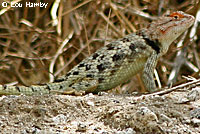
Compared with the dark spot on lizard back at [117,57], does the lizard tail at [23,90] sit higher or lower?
lower

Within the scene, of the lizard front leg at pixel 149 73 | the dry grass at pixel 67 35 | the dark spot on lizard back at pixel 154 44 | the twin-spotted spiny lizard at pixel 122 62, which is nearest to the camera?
the twin-spotted spiny lizard at pixel 122 62

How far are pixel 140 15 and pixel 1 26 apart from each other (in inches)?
104

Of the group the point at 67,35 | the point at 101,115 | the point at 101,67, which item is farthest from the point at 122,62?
the point at 67,35

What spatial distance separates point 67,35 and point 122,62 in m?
2.42

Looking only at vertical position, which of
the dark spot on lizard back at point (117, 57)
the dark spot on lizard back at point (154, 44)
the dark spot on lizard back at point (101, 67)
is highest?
the dark spot on lizard back at point (154, 44)

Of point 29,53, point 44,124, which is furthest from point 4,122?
point 29,53

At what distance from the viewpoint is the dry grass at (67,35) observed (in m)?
6.16

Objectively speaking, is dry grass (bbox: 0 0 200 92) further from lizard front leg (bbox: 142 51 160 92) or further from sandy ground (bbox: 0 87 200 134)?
sandy ground (bbox: 0 87 200 134)

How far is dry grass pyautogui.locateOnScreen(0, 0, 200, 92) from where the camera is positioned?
242 inches

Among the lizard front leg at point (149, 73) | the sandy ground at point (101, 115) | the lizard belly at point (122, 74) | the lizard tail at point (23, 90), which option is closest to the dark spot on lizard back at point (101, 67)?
the lizard belly at point (122, 74)

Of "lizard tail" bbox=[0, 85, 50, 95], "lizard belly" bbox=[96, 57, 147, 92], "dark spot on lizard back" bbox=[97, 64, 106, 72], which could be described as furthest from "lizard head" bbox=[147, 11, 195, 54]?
"lizard tail" bbox=[0, 85, 50, 95]

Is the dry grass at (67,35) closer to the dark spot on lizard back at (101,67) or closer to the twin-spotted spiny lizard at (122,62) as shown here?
the twin-spotted spiny lizard at (122,62)

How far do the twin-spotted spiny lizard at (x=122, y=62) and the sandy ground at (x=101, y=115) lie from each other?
0.77 m

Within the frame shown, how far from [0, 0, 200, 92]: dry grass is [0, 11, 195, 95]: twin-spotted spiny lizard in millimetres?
1518
